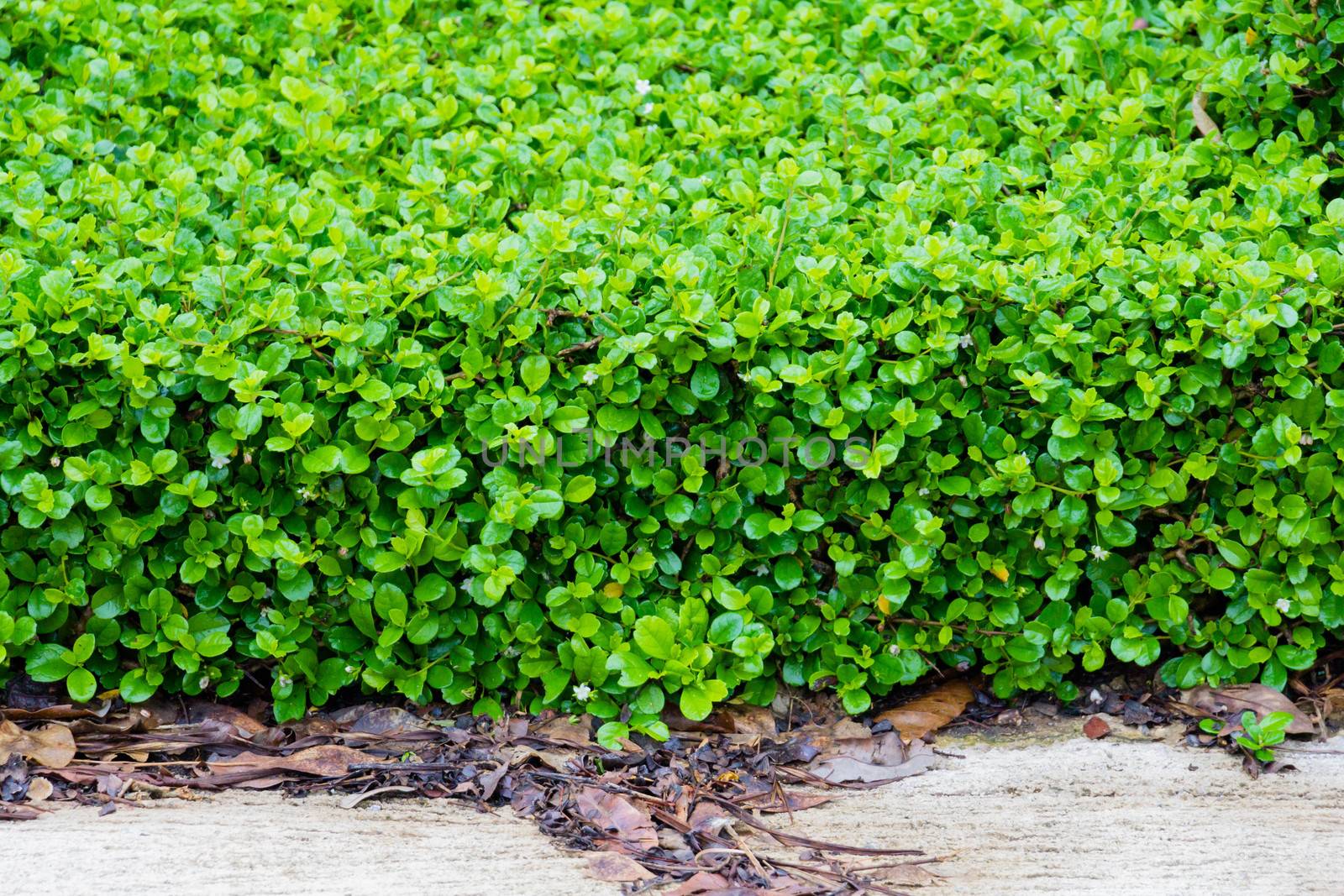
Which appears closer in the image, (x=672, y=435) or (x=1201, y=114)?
(x=672, y=435)

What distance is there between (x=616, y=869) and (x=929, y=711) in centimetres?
100

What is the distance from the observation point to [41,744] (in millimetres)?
2729

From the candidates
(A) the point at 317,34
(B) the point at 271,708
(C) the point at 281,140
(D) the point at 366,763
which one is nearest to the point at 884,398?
(D) the point at 366,763

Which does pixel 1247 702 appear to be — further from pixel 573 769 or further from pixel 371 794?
pixel 371 794

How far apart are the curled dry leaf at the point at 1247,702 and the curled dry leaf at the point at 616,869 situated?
1467 mm

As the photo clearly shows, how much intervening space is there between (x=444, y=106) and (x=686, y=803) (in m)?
2.15

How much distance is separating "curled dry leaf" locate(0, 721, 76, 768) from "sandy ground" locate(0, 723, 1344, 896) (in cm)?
21

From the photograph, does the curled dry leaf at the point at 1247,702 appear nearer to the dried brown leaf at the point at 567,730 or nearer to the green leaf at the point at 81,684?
the dried brown leaf at the point at 567,730

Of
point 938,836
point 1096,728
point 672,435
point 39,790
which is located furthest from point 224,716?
point 1096,728

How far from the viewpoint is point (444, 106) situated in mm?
3648

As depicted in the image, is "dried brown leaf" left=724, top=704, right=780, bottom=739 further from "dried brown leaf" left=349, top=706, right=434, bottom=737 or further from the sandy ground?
"dried brown leaf" left=349, top=706, right=434, bottom=737

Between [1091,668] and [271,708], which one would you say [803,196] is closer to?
[1091,668]

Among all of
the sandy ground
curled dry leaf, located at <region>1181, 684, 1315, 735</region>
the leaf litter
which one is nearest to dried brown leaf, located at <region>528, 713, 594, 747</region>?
the leaf litter

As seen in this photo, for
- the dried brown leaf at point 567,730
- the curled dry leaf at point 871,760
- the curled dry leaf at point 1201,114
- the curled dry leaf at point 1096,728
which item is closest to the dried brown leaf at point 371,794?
the dried brown leaf at point 567,730
